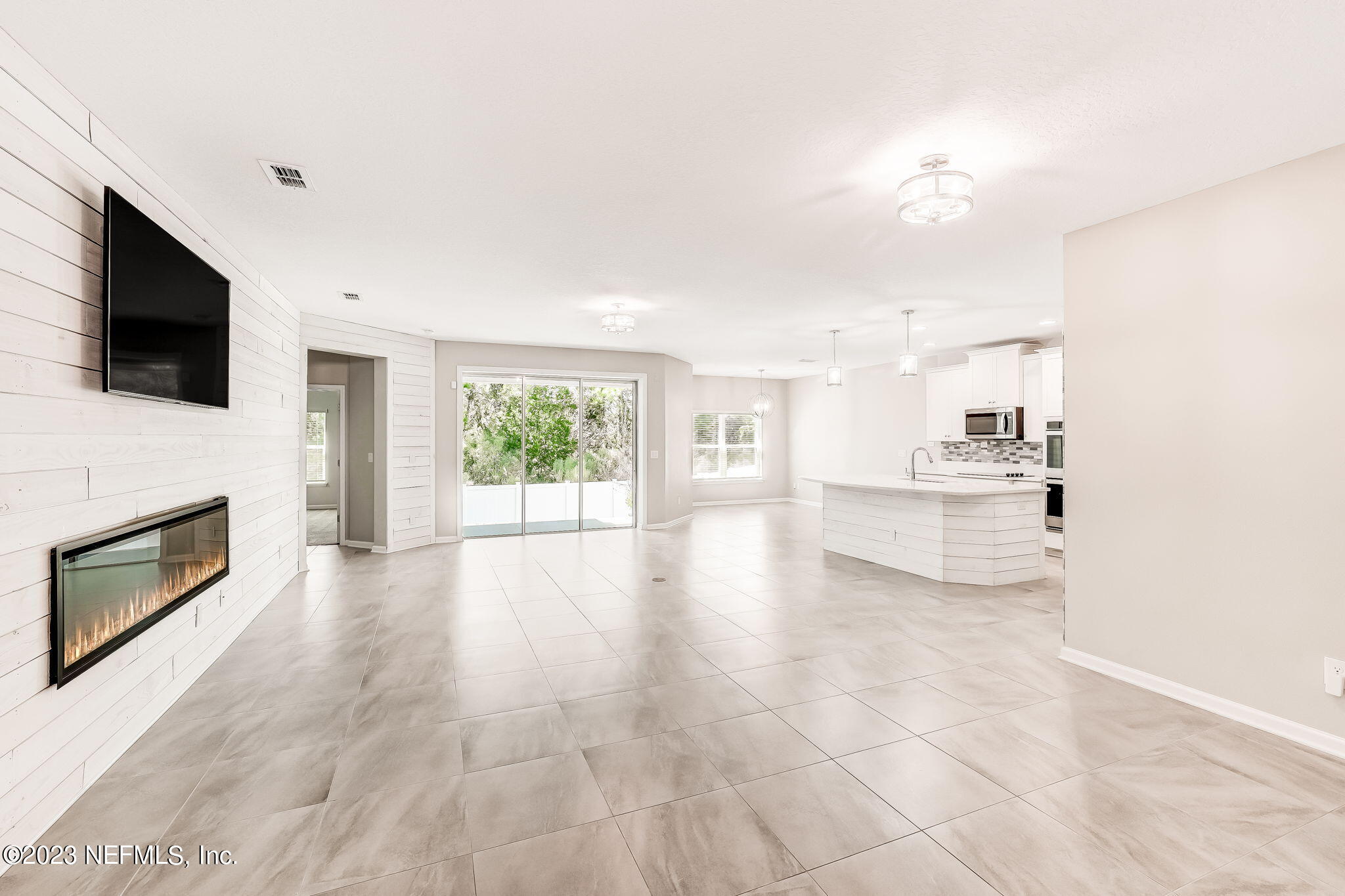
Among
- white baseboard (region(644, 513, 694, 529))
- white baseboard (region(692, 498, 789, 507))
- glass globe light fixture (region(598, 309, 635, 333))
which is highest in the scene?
glass globe light fixture (region(598, 309, 635, 333))

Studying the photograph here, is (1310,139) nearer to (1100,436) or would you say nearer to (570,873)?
(1100,436)

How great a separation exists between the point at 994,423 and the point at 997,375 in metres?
0.59

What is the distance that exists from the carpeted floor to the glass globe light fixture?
16.1 feet

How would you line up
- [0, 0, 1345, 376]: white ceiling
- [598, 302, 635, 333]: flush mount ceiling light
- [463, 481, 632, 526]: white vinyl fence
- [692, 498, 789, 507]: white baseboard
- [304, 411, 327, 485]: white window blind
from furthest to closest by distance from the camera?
[692, 498, 789, 507]: white baseboard < [304, 411, 327, 485]: white window blind < [463, 481, 632, 526]: white vinyl fence < [598, 302, 635, 333]: flush mount ceiling light < [0, 0, 1345, 376]: white ceiling

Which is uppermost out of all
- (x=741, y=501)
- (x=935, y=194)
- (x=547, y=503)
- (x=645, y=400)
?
(x=935, y=194)

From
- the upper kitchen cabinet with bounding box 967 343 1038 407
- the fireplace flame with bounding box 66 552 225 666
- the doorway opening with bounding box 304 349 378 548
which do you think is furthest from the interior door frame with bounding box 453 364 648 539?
the upper kitchen cabinet with bounding box 967 343 1038 407

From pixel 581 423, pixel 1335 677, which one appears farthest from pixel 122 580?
pixel 581 423

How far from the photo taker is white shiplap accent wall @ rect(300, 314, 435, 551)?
21.8 ft

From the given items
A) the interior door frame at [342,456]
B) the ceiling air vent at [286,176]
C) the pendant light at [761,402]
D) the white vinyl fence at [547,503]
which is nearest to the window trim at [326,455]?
the interior door frame at [342,456]

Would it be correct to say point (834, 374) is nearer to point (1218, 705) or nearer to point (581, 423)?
point (581, 423)

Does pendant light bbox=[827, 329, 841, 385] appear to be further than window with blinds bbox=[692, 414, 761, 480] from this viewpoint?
No

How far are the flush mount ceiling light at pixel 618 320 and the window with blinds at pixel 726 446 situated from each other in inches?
224

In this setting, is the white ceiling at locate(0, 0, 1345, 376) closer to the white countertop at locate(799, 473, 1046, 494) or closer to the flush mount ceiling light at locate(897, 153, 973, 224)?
the flush mount ceiling light at locate(897, 153, 973, 224)

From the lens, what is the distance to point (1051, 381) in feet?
21.5
